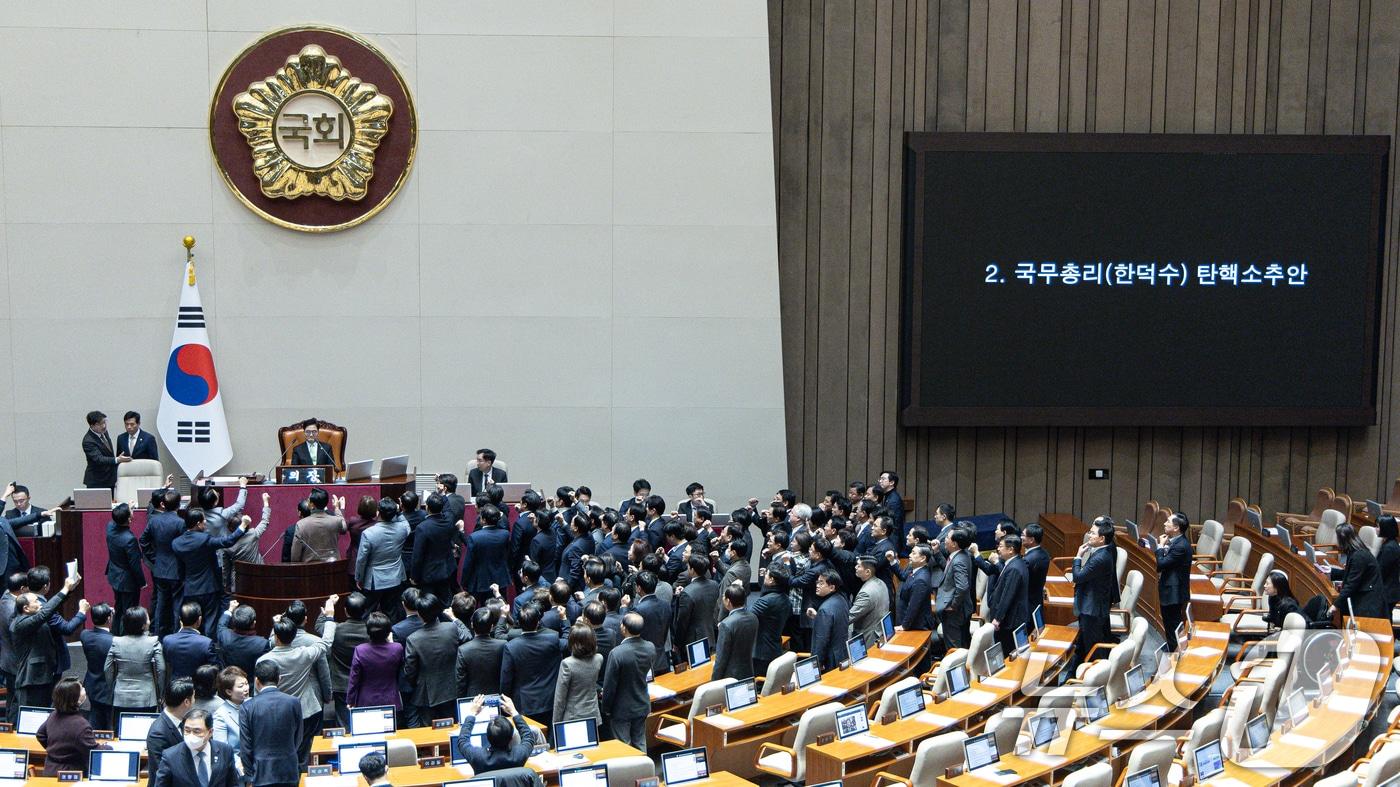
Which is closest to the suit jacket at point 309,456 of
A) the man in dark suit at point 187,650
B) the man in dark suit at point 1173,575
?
the man in dark suit at point 187,650

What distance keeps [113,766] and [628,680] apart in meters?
2.91

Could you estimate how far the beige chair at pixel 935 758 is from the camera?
290 inches

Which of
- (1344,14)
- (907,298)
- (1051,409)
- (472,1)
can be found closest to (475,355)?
(472,1)

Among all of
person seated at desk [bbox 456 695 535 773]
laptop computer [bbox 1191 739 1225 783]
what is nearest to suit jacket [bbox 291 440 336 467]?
person seated at desk [bbox 456 695 535 773]

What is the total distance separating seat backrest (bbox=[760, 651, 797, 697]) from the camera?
9039 millimetres

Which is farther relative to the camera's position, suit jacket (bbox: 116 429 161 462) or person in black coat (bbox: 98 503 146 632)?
suit jacket (bbox: 116 429 161 462)

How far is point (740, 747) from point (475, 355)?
7079 mm

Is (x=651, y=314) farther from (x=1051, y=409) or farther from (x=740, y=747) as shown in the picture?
(x=740, y=747)

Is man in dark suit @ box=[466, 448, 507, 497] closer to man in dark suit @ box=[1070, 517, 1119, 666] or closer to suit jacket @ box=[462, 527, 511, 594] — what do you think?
suit jacket @ box=[462, 527, 511, 594]

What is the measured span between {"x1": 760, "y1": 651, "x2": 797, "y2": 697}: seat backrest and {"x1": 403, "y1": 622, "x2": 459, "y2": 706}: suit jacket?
2106 mm

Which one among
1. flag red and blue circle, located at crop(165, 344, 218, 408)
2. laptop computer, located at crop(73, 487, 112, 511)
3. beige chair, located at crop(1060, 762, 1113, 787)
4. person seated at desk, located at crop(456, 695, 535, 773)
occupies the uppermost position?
flag red and blue circle, located at crop(165, 344, 218, 408)

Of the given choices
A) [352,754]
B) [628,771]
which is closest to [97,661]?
[352,754]

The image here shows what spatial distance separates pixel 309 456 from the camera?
12602 millimetres

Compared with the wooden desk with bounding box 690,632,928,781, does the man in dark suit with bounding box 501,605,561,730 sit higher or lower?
higher
